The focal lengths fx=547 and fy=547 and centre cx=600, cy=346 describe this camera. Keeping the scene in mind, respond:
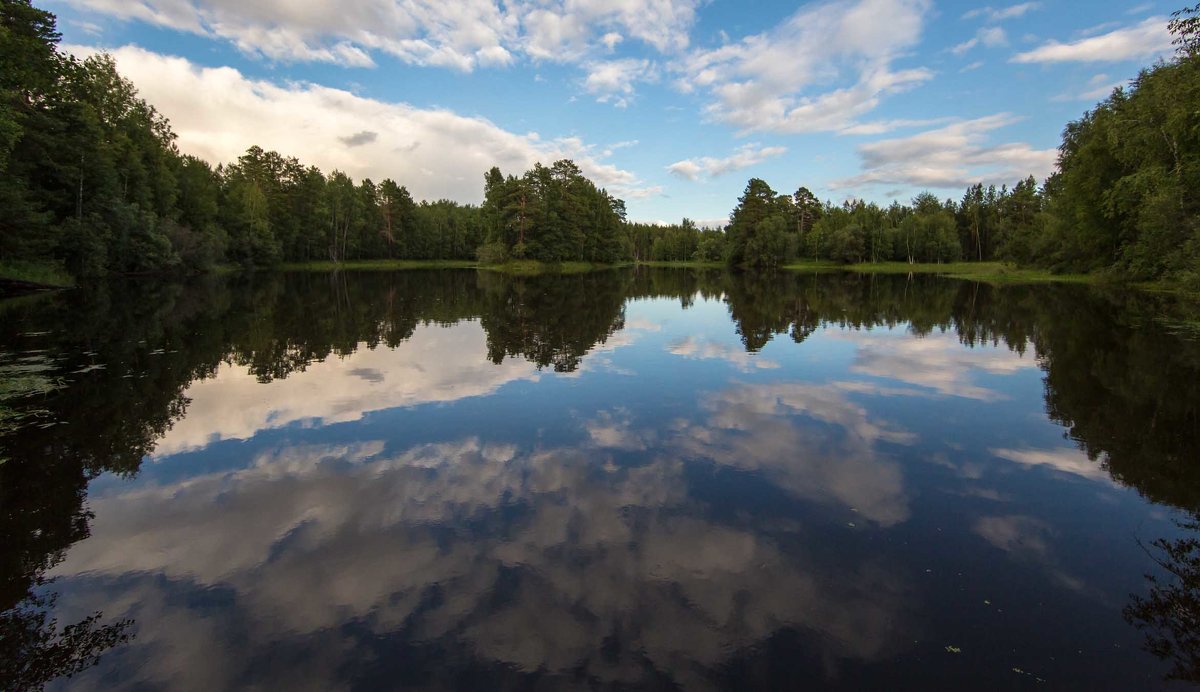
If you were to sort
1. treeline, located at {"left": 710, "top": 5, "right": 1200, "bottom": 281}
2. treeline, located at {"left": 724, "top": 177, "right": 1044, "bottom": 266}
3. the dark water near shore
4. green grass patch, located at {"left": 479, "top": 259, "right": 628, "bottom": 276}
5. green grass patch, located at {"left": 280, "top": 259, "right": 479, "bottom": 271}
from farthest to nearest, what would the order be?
1. treeline, located at {"left": 724, "top": 177, "right": 1044, "bottom": 266}
2. green grass patch, located at {"left": 280, "top": 259, "right": 479, "bottom": 271}
3. green grass patch, located at {"left": 479, "top": 259, "right": 628, "bottom": 276}
4. treeline, located at {"left": 710, "top": 5, "right": 1200, "bottom": 281}
5. the dark water near shore

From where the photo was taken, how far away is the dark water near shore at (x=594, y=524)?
16.1ft

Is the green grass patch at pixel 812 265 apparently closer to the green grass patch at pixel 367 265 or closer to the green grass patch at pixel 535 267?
the green grass patch at pixel 535 267

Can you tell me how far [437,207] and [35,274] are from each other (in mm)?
106844

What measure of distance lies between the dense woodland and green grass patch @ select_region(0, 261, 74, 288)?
1.64ft

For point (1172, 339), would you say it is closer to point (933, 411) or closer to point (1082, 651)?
point (933, 411)

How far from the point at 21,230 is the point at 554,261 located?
62681 millimetres

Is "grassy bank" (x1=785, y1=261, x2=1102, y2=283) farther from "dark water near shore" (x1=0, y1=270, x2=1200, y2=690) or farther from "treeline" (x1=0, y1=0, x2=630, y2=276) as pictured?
"dark water near shore" (x1=0, y1=270, x2=1200, y2=690)

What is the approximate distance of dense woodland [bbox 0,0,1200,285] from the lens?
1266 inches

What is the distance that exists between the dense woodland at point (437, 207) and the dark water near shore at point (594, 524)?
19.9m

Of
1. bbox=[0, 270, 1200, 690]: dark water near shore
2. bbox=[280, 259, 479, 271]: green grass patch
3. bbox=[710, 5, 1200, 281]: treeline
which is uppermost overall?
bbox=[710, 5, 1200, 281]: treeline

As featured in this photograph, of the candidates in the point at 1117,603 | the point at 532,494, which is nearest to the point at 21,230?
the point at 532,494

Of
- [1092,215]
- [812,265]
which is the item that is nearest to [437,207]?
[812,265]

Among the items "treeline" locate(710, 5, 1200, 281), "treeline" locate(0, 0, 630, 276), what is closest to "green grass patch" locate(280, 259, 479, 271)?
"treeline" locate(0, 0, 630, 276)

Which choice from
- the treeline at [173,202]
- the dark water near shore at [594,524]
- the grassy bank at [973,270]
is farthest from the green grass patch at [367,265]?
the dark water near shore at [594,524]
